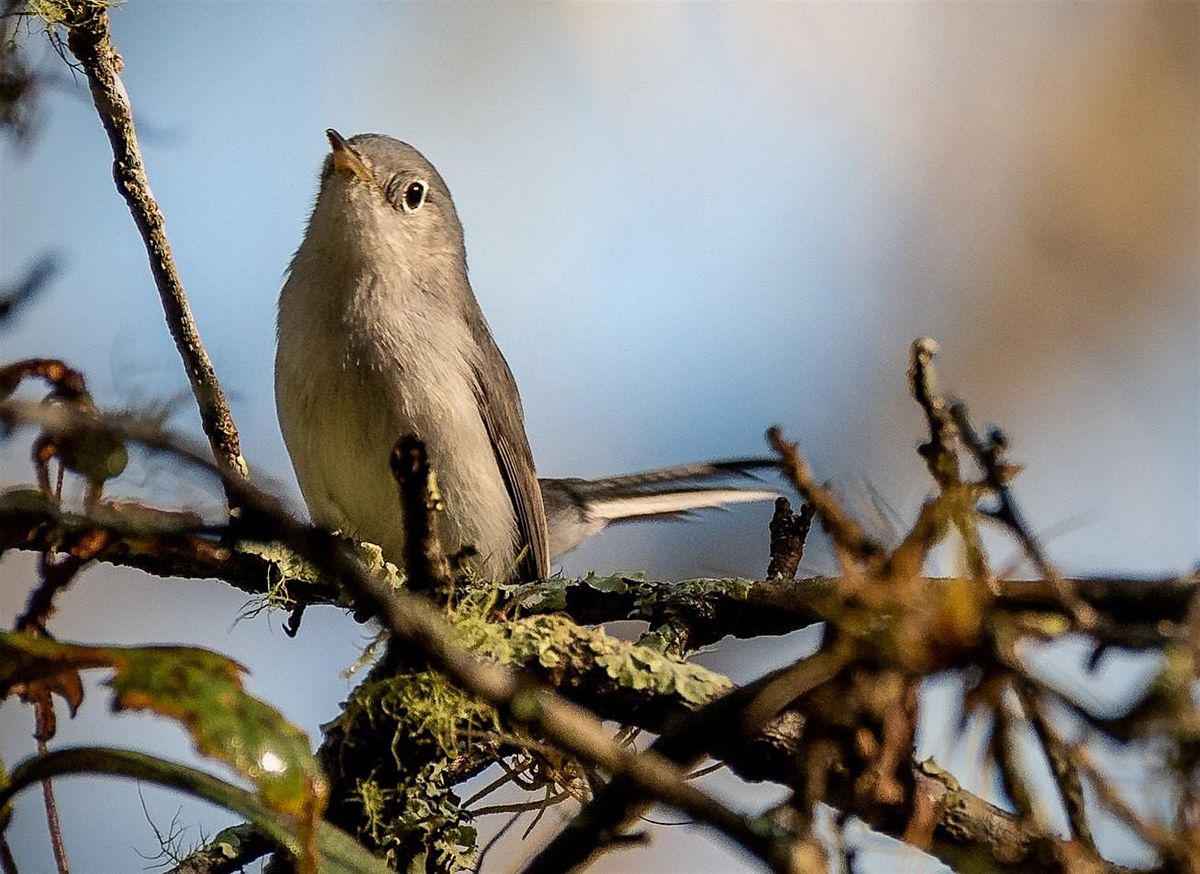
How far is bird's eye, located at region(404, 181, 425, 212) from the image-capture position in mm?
4340

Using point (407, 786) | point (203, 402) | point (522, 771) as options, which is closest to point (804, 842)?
point (407, 786)

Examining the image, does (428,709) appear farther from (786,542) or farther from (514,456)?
(514,456)

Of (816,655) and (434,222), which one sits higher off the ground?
(434,222)

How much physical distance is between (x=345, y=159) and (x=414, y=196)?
0.29m

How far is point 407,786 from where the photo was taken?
1.92 meters

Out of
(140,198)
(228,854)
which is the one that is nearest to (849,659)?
(228,854)

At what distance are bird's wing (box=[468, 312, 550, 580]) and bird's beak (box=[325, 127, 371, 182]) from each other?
1.90 feet

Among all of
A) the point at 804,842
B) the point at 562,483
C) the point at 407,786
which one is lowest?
the point at 804,842

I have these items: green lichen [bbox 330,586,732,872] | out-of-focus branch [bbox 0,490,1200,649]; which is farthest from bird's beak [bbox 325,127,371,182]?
green lichen [bbox 330,586,732,872]

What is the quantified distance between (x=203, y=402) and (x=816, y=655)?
1884 mm

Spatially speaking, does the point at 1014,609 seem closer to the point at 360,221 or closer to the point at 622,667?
the point at 622,667

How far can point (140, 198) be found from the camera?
2531mm

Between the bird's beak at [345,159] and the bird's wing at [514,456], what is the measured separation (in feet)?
1.90

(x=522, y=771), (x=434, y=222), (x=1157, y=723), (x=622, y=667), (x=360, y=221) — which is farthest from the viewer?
(x=434, y=222)
